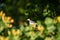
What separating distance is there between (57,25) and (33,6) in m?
0.94

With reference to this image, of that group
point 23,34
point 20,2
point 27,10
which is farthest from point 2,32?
point 20,2

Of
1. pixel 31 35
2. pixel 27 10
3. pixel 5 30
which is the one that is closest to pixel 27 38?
pixel 31 35

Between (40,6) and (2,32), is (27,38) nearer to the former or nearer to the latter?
(2,32)

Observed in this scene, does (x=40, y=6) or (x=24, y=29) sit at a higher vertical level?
(x=40, y=6)

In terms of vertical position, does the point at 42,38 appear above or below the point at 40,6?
below

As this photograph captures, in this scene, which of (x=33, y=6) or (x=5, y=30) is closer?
(x=5, y=30)

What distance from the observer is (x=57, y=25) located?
6.12 feet

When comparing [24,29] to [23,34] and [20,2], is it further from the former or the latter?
[20,2]

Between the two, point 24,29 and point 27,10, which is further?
point 27,10

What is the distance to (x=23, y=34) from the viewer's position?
1.87m

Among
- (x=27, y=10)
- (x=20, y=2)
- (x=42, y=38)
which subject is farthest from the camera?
(x=20, y=2)

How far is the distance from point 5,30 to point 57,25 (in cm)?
46

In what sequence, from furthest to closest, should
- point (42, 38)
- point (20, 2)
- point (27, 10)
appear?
point (20, 2), point (27, 10), point (42, 38)

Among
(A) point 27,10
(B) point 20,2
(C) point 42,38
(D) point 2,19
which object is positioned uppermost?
(B) point 20,2
